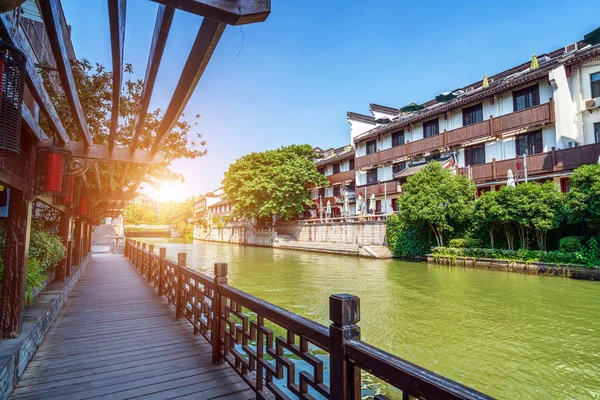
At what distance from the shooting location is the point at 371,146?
950 inches

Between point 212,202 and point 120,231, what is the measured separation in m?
26.8

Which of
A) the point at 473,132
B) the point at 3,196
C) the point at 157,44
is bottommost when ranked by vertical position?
the point at 3,196

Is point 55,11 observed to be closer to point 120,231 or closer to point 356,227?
point 356,227

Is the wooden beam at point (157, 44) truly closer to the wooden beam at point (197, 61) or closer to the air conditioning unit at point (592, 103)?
the wooden beam at point (197, 61)

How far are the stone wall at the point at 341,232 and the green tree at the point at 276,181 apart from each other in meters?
1.60

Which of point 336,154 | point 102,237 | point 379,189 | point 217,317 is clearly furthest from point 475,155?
point 102,237

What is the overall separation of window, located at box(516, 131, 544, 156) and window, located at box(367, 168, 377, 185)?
949 cm

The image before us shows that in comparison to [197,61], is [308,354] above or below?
below

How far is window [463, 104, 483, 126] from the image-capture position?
1720 centimetres

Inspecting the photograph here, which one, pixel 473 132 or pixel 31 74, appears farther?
pixel 473 132

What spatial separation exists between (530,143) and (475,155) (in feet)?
8.63

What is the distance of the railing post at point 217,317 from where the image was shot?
126 inches

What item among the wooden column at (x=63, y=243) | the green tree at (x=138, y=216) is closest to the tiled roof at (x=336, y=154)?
the wooden column at (x=63, y=243)

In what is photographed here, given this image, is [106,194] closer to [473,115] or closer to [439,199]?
[439,199]
